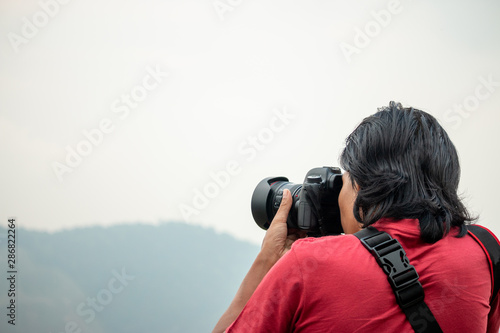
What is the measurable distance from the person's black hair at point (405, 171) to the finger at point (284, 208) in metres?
0.19

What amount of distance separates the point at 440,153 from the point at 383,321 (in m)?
0.25

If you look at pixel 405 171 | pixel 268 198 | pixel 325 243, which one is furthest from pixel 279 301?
pixel 268 198

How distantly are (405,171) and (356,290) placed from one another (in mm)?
185

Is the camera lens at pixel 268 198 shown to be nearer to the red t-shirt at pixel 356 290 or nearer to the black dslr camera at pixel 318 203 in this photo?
the black dslr camera at pixel 318 203

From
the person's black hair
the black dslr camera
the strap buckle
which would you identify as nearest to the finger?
the black dslr camera

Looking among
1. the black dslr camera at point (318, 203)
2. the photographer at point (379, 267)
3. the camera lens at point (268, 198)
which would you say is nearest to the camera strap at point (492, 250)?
the photographer at point (379, 267)

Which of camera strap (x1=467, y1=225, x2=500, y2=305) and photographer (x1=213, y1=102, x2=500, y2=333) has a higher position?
photographer (x1=213, y1=102, x2=500, y2=333)

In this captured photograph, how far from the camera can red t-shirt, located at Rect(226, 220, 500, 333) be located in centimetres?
45

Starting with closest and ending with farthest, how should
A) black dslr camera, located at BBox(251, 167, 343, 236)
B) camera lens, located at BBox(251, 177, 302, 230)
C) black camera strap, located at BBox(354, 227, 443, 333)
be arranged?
black camera strap, located at BBox(354, 227, 443, 333) → black dslr camera, located at BBox(251, 167, 343, 236) → camera lens, located at BBox(251, 177, 302, 230)

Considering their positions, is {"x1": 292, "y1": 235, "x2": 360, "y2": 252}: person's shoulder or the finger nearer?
{"x1": 292, "y1": 235, "x2": 360, "y2": 252}: person's shoulder

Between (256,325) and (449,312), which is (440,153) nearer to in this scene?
(449,312)

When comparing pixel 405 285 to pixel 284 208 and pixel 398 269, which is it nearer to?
pixel 398 269

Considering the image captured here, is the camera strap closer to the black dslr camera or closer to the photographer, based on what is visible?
the photographer

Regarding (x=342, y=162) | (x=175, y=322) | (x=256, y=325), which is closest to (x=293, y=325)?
(x=256, y=325)
